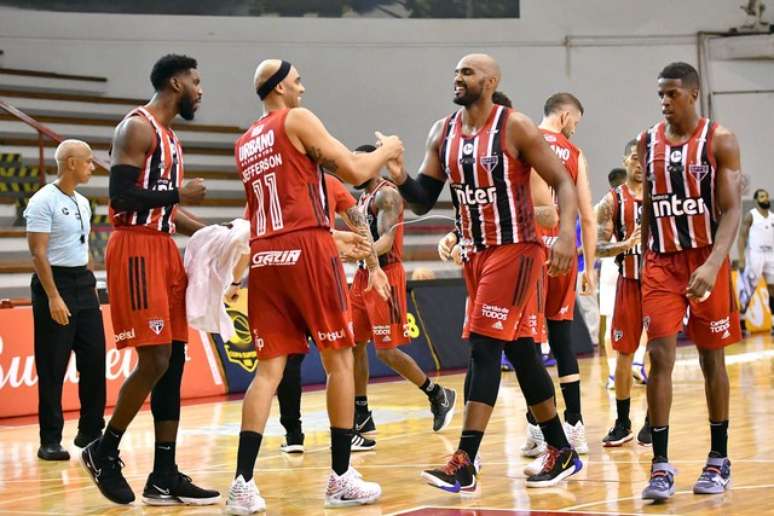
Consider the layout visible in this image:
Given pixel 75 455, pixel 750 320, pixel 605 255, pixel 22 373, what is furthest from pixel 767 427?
pixel 750 320

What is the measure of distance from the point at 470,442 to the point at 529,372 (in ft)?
2.10

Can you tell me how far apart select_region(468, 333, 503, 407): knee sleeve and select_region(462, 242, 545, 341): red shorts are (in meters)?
0.05

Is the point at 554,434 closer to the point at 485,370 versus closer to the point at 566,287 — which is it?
the point at 485,370

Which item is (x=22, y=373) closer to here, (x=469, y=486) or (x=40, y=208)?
(x=40, y=208)

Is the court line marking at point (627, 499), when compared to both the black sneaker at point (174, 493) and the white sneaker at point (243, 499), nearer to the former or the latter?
the white sneaker at point (243, 499)

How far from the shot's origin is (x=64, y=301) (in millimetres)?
8609

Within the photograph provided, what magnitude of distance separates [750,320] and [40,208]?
13.2m

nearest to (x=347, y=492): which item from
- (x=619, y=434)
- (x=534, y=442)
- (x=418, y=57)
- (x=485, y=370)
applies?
(x=485, y=370)

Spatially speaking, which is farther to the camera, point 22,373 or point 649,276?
point 22,373

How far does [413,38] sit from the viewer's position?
2088 cm

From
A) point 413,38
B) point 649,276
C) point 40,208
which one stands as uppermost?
point 413,38

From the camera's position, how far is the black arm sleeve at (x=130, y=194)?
6289 mm

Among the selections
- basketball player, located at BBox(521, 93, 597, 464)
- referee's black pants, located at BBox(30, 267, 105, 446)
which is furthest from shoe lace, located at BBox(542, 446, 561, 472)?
referee's black pants, located at BBox(30, 267, 105, 446)

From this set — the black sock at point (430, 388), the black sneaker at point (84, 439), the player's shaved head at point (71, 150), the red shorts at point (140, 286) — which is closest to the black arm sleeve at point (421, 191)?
the red shorts at point (140, 286)
